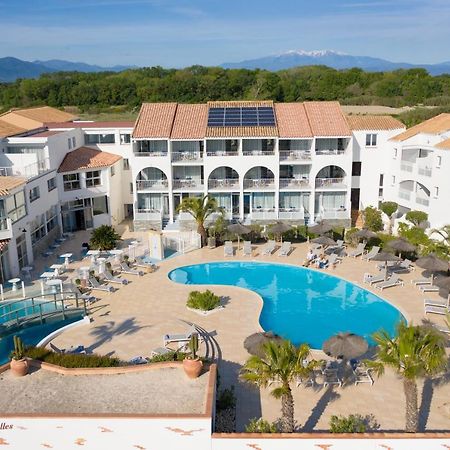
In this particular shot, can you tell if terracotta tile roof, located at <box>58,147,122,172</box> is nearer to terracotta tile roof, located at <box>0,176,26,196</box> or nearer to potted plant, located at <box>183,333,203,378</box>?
terracotta tile roof, located at <box>0,176,26,196</box>

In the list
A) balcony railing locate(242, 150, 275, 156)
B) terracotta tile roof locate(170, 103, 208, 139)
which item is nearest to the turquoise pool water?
balcony railing locate(242, 150, 275, 156)

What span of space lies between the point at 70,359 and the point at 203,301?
8518 mm

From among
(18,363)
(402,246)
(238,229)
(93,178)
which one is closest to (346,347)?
(18,363)

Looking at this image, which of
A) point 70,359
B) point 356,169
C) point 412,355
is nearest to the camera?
point 412,355

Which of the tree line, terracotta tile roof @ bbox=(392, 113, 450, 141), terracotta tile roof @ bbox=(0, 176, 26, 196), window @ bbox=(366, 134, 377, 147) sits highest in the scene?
the tree line

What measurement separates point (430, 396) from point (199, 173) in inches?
1071

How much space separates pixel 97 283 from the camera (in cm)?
2820

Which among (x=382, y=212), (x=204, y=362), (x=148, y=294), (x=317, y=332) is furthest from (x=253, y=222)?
(x=204, y=362)

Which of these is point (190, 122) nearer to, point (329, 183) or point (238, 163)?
point (238, 163)

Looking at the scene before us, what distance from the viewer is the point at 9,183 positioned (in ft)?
95.0

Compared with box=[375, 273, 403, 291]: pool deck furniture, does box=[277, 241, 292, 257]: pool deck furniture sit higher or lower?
higher

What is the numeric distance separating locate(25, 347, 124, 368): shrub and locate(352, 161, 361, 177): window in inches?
1135

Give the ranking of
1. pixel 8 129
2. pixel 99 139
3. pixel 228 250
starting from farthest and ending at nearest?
pixel 99 139 → pixel 8 129 → pixel 228 250

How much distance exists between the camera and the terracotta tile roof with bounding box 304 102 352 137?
38.6 meters
